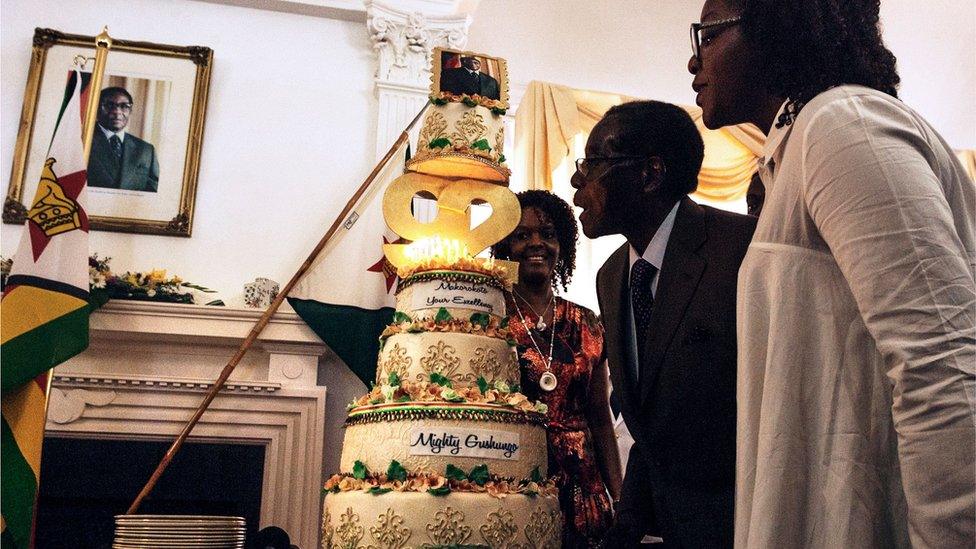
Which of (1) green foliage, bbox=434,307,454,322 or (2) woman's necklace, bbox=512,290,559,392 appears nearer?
(1) green foliage, bbox=434,307,454,322

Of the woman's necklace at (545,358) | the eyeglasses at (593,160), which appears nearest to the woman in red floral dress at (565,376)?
the woman's necklace at (545,358)

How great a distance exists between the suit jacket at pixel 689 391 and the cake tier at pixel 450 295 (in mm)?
934

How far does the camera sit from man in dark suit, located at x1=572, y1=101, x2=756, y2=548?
160 cm

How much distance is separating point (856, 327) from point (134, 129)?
14.7 feet

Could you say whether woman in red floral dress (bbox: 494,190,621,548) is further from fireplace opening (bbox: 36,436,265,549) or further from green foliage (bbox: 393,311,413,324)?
fireplace opening (bbox: 36,436,265,549)

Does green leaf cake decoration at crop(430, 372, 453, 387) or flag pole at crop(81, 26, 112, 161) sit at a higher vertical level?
flag pole at crop(81, 26, 112, 161)

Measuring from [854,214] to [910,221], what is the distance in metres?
0.06

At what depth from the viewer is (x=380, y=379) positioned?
2.75m

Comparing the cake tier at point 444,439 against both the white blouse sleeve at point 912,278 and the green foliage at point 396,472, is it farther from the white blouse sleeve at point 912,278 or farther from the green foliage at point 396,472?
the white blouse sleeve at point 912,278

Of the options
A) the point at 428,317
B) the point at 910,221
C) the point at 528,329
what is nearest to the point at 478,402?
the point at 428,317

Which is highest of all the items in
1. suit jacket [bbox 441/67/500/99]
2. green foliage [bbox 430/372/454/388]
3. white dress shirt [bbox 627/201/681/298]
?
suit jacket [bbox 441/67/500/99]

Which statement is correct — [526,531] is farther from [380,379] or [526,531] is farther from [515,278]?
[515,278]

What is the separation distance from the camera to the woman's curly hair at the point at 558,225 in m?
3.67

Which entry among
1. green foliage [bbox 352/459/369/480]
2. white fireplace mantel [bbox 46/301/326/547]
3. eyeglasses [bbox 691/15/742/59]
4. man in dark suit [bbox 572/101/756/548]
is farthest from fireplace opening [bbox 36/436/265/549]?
eyeglasses [bbox 691/15/742/59]
